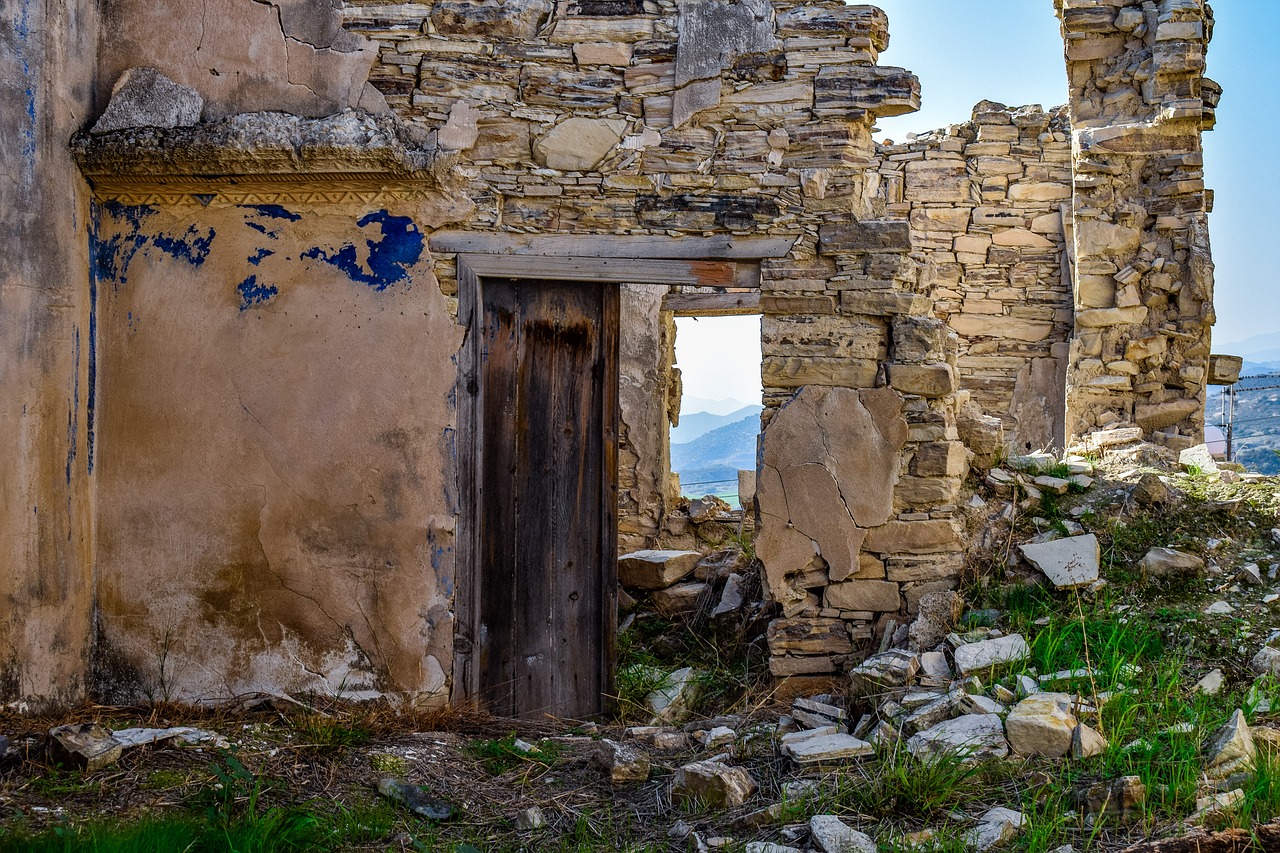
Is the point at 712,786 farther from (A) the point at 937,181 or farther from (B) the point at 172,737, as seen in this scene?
(A) the point at 937,181

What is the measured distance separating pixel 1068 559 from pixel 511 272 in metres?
2.66

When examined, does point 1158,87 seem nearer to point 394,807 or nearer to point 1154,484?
point 1154,484

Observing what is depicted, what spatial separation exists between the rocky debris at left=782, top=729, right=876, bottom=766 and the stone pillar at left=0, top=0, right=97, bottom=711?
2.92 metres

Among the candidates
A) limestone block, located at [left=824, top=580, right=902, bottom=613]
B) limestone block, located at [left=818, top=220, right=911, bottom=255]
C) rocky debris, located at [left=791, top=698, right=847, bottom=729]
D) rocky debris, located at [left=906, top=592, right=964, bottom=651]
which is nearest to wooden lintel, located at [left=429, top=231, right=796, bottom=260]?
limestone block, located at [left=818, top=220, right=911, bottom=255]

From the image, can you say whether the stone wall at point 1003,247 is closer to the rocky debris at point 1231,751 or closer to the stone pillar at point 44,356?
the rocky debris at point 1231,751

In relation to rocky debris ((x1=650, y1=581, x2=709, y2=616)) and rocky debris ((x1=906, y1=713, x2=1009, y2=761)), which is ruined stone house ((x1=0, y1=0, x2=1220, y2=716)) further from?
rocky debris ((x1=650, y1=581, x2=709, y2=616))

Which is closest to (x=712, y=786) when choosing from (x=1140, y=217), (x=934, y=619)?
(x=934, y=619)

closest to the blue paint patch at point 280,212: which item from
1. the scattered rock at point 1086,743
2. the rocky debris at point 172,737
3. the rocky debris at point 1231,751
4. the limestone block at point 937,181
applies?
the rocky debris at point 172,737

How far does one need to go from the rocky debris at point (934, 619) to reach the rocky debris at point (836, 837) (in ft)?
4.34

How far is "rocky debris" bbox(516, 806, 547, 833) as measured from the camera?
3262mm

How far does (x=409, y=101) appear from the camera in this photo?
425 cm

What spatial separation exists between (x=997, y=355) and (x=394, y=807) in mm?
6609

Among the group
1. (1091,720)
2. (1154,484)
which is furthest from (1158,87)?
(1091,720)

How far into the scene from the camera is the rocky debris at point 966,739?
10.5ft
